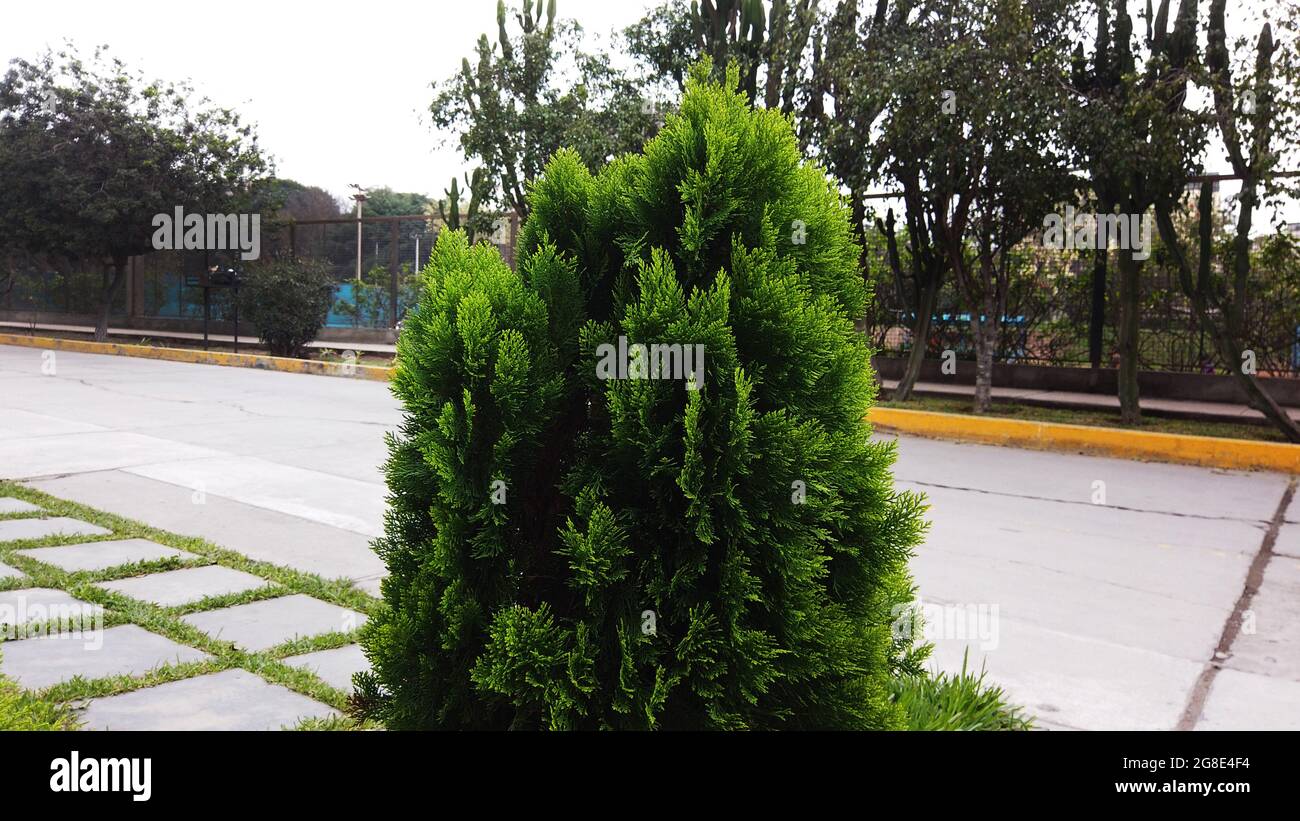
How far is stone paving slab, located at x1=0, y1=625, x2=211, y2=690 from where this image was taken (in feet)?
11.0

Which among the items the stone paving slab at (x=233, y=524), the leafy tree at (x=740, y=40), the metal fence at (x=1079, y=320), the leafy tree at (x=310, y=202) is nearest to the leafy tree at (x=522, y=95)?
the leafy tree at (x=740, y=40)

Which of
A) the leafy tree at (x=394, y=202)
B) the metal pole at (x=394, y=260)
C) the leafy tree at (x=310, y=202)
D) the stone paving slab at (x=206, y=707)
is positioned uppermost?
the leafy tree at (x=394, y=202)

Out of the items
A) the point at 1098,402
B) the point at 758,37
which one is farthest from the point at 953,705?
the point at 758,37

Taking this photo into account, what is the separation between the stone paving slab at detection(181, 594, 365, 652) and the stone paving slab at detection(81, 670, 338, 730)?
0.40m

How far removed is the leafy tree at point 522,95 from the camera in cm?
1791

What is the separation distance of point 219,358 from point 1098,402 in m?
14.8

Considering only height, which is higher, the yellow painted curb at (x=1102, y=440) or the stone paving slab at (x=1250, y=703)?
the yellow painted curb at (x=1102, y=440)

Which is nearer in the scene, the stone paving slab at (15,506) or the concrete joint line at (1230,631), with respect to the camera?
the concrete joint line at (1230,631)

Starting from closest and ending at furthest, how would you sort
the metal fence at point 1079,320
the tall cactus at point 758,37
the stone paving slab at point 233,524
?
the stone paving slab at point 233,524 → the metal fence at point 1079,320 → the tall cactus at point 758,37

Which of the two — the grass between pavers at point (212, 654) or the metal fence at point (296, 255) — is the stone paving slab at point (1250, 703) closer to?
the grass between pavers at point (212, 654)

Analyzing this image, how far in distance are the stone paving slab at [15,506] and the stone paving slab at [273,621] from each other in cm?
245

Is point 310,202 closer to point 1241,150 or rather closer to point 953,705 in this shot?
point 1241,150

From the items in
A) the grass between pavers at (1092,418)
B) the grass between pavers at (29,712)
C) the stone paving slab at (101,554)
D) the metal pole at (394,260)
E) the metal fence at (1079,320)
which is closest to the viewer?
the grass between pavers at (29,712)
